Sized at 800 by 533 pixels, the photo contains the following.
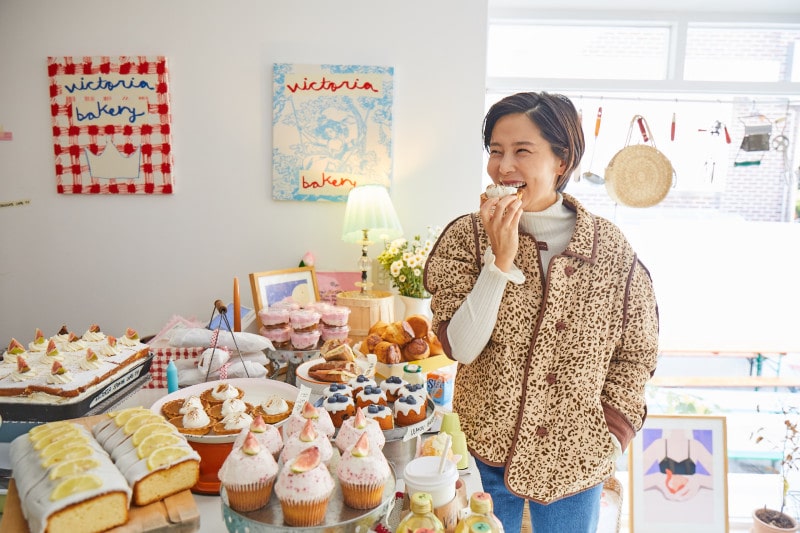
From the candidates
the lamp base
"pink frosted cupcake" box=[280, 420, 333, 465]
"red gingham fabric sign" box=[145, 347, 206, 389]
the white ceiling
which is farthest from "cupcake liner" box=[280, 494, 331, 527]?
the white ceiling

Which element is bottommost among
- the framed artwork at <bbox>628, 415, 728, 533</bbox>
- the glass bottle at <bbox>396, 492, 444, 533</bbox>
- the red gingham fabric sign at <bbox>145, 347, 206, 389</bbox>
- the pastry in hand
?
the framed artwork at <bbox>628, 415, 728, 533</bbox>

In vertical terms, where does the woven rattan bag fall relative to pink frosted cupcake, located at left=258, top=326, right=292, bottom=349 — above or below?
above

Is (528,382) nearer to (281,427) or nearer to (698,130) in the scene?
(281,427)

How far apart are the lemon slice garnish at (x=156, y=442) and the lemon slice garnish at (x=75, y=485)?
0.10 m

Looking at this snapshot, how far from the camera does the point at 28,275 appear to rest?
9.95 ft

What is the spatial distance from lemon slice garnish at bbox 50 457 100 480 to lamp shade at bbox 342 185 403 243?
1758 millimetres

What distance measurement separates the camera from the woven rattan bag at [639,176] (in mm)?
2857

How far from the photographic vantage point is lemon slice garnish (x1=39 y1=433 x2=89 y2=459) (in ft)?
3.39

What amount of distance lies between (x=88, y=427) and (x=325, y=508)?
27.8 inches

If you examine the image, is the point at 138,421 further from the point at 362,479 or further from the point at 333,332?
the point at 333,332

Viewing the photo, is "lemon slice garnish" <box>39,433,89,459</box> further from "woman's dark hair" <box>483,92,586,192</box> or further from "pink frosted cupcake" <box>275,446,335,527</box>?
"woman's dark hair" <box>483,92,586,192</box>

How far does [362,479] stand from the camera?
3.12 feet

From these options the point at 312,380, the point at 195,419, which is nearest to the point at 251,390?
the point at 312,380

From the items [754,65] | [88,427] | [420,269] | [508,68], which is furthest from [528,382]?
[754,65]
